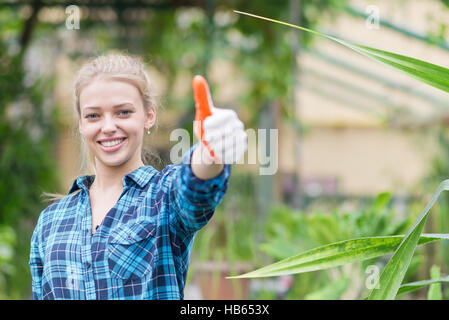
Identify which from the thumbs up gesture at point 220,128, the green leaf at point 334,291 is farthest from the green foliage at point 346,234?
the thumbs up gesture at point 220,128

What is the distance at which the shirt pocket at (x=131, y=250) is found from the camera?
2.14 ft

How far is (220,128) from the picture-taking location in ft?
1.65

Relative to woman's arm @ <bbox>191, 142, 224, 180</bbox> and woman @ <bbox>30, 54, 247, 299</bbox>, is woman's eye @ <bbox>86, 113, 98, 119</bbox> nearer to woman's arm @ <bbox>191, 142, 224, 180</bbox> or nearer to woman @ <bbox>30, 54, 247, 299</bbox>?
woman @ <bbox>30, 54, 247, 299</bbox>

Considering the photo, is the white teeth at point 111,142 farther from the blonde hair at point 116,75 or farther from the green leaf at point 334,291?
the green leaf at point 334,291

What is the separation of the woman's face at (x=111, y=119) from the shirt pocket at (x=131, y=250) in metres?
0.08

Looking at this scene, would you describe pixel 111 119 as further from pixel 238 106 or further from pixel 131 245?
pixel 238 106

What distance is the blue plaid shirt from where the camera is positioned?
2.13 feet

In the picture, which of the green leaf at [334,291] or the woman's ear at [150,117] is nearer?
the woman's ear at [150,117]

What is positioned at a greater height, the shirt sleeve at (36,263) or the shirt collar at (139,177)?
the shirt collar at (139,177)

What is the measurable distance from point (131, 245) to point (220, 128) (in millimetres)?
219

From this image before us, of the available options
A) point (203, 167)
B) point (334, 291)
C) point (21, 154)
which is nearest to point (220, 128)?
point (203, 167)

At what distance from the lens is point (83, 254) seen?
0.66 m
